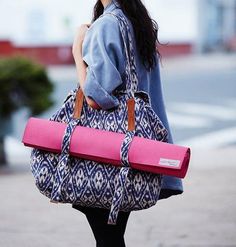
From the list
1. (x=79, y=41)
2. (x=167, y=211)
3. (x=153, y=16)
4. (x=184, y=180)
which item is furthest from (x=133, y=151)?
(x=153, y=16)

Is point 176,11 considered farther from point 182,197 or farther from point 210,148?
point 182,197

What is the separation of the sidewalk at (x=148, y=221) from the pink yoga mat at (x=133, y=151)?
2.01m

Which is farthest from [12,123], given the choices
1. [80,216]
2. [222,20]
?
[222,20]

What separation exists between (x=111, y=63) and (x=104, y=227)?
2.39 ft

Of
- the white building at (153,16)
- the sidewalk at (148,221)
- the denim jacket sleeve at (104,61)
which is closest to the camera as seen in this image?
the denim jacket sleeve at (104,61)

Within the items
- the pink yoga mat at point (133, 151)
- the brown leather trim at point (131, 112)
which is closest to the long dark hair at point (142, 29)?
the brown leather trim at point (131, 112)

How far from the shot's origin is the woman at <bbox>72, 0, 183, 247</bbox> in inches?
134

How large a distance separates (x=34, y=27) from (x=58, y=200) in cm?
2936

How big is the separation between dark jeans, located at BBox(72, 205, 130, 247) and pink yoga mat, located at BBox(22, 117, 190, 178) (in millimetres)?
295

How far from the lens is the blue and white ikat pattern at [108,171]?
3.41 meters

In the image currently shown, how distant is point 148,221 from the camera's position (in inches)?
240

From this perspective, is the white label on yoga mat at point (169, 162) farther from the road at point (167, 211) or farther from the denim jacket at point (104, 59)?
the road at point (167, 211)

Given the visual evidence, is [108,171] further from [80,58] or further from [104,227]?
[80,58]

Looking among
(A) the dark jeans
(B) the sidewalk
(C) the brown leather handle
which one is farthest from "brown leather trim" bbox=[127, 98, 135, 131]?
(B) the sidewalk
